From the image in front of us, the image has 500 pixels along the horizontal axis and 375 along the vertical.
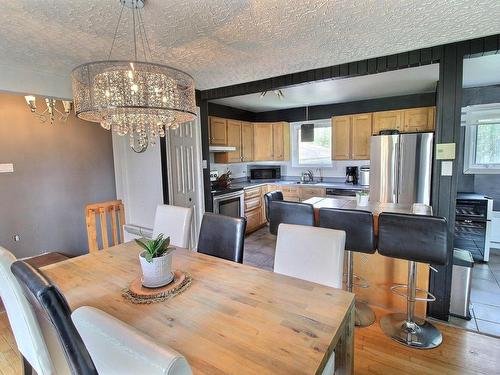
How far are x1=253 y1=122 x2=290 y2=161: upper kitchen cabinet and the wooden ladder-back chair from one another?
2.74 metres

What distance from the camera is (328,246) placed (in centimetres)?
155

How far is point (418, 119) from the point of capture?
4051mm

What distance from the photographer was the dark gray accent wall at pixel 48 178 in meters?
3.61

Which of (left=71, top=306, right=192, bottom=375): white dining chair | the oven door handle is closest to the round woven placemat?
(left=71, top=306, right=192, bottom=375): white dining chair

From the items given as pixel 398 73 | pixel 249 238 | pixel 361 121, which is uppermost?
pixel 398 73

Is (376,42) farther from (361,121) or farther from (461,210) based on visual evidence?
(461,210)

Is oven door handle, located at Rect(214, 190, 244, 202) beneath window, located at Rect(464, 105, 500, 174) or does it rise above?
beneath

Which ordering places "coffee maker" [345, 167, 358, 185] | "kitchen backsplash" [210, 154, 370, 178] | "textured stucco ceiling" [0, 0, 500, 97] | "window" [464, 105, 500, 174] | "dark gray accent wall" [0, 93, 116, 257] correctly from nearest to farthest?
"textured stucco ceiling" [0, 0, 500, 97] < "dark gray accent wall" [0, 93, 116, 257] < "window" [464, 105, 500, 174] < "coffee maker" [345, 167, 358, 185] < "kitchen backsplash" [210, 154, 370, 178]

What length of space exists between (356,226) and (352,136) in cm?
295

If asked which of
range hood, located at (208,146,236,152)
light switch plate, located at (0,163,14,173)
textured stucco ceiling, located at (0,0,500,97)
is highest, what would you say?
textured stucco ceiling, located at (0,0,500,97)

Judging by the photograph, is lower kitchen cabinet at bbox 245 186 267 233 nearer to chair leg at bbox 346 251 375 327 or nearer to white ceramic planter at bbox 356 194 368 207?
white ceramic planter at bbox 356 194 368 207

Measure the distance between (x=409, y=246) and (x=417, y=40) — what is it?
1559 mm

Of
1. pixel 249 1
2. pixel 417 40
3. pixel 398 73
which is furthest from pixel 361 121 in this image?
pixel 249 1

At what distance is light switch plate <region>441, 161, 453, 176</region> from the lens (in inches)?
86.0
